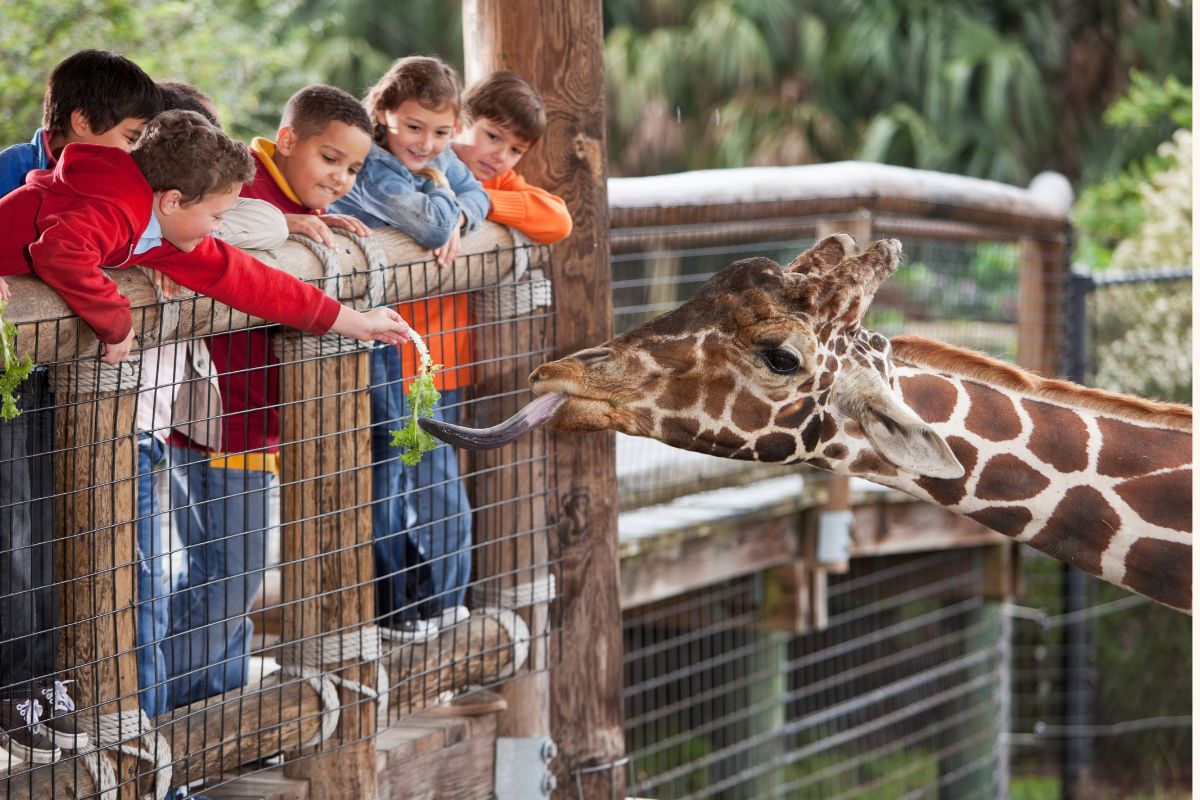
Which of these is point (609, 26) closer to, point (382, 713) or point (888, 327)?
point (888, 327)

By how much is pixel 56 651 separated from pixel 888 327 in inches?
305

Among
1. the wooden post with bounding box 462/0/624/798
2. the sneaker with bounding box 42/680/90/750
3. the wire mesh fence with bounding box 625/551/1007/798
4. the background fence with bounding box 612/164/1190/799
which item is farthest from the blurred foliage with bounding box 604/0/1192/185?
the sneaker with bounding box 42/680/90/750

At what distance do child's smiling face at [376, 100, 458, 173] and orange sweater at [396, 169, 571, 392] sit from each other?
21cm

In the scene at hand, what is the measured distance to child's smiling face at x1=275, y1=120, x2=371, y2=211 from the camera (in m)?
3.06

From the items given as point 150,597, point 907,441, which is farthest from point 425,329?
point 907,441

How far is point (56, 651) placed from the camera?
8.91 ft

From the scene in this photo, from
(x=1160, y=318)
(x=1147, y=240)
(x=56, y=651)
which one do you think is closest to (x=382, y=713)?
(x=56, y=651)

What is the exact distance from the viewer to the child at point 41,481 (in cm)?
265

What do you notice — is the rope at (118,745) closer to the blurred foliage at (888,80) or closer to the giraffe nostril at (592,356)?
the giraffe nostril at (592,356)

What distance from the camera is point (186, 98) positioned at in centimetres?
324

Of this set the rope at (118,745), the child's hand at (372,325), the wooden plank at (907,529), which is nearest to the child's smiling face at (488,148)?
the child's hand at (372,325)

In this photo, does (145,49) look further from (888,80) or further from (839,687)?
(888,80)

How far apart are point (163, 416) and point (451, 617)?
86 cm

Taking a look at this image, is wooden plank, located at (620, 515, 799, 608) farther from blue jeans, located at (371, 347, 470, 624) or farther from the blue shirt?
the blue shirt
